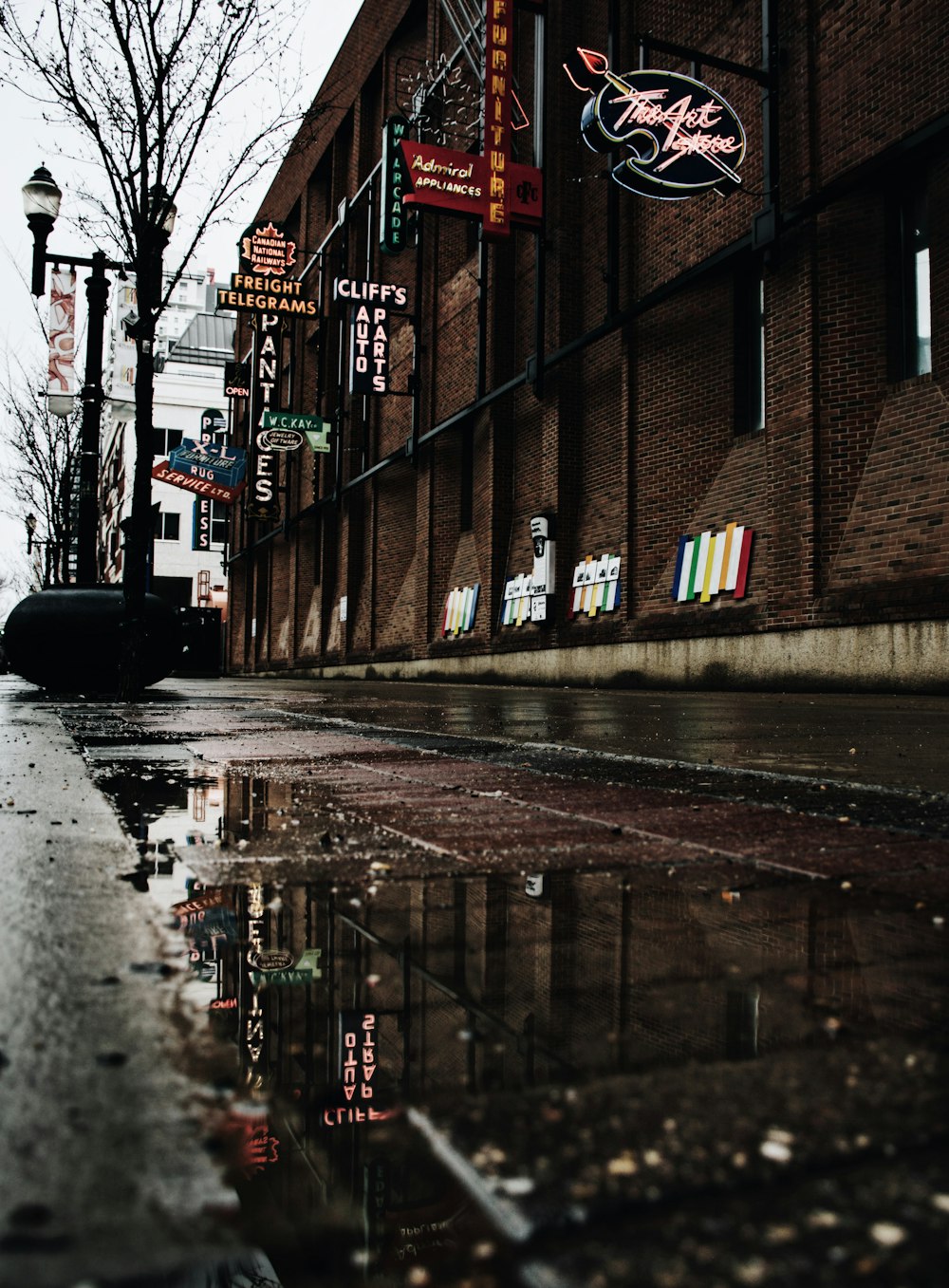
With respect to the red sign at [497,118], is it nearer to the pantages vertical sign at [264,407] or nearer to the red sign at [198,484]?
the red sign at [198,484]

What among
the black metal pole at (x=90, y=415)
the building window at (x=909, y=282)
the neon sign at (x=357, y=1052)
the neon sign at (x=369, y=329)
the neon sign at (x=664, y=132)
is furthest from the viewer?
the neon sign at (x=369, y=329)

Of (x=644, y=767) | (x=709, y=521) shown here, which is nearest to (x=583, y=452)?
(x=709, y=521)

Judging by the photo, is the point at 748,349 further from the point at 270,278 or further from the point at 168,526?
the point at 168,526

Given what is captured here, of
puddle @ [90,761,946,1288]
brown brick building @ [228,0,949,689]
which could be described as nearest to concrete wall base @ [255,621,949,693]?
brown brick building @ [228,0,949,689]

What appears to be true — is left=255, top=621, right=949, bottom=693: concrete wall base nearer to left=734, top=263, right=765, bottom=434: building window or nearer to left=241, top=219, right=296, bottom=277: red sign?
left=734, top=263, right=765, bottom=434: building window

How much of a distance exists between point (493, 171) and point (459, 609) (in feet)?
27.3

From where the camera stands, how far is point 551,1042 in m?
1.01

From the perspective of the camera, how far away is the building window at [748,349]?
14.0 metres

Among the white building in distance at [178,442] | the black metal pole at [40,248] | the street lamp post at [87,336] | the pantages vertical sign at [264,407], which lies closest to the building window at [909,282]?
the street lamp post at [87,336]

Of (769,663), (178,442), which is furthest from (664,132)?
(178,442)

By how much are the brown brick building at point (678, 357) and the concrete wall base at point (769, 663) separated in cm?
4

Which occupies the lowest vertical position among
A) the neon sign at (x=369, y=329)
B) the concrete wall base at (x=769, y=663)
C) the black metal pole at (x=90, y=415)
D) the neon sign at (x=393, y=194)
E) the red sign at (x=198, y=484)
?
the concrete wall base at (x=769, y=663)

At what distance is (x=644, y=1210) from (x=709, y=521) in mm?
13919

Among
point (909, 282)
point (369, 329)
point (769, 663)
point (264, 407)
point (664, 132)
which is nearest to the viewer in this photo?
point (664, 132)
